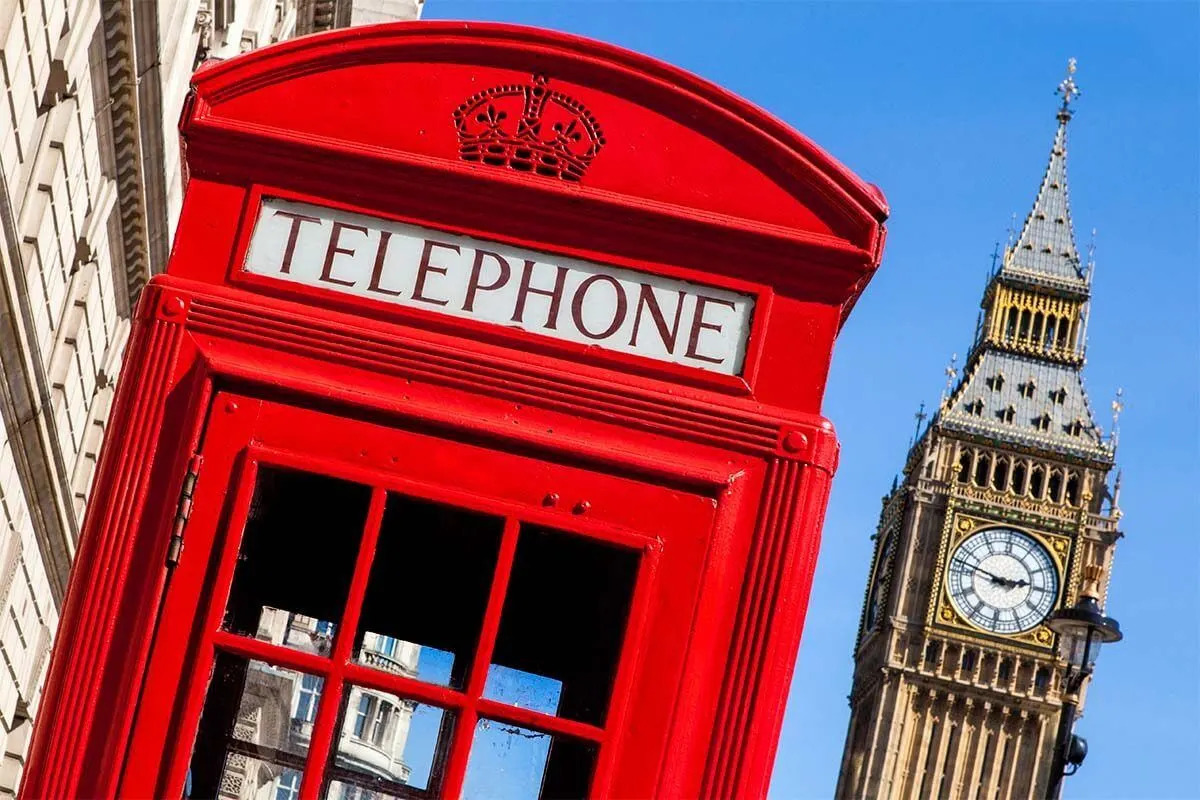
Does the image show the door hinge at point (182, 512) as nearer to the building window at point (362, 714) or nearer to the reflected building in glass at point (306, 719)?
the reflected building in glass at point (306, 719)

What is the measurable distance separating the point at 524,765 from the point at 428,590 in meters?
0.51

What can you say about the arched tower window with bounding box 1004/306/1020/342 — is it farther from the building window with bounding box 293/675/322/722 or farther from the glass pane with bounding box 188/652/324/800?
the building window with bounding box 293/675/322/722

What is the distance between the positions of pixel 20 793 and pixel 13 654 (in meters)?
11.3

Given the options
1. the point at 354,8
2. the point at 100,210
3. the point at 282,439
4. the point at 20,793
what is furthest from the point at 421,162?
the point at 354,8

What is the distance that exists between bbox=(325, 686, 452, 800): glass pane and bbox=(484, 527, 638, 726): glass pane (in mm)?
137

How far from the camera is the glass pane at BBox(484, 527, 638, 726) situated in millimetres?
3693

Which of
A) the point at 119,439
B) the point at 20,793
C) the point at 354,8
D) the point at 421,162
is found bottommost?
the point at 20,793

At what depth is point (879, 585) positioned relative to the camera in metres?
67.6

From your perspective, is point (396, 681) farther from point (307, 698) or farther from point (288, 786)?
point (288, 786)

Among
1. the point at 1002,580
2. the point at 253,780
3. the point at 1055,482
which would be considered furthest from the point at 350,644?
the point at 1055,482

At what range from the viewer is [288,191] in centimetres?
382

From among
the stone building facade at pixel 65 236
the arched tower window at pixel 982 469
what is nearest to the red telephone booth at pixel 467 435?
the stone building facade at pixel 65 236

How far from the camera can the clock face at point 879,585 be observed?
2613 inches

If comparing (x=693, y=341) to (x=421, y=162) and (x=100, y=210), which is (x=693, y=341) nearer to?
(x=421, y=162)
